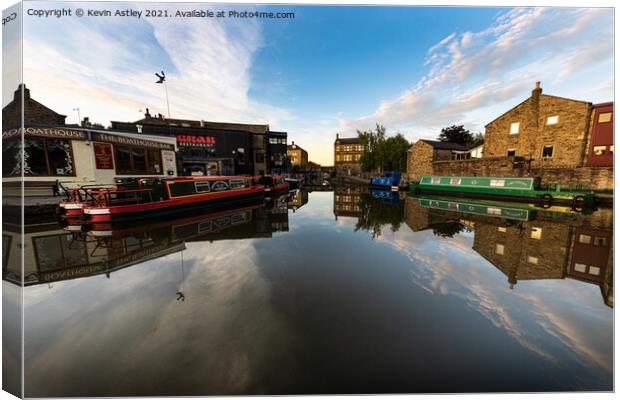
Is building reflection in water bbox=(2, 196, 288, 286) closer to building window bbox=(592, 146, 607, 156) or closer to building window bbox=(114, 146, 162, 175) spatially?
building window bbox=(114, 146, 162, 175)

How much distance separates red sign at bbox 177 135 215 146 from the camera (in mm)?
24684

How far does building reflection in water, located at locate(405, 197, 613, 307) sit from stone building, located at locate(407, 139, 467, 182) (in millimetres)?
16073

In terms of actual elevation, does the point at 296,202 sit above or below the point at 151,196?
below

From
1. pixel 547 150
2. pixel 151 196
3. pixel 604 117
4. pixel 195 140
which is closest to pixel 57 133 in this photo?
pixel 151 196

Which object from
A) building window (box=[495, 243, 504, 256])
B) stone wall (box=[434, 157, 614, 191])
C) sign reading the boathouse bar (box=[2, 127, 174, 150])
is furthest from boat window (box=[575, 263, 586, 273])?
sign reading the boathouse bar (box=[2, 127, 174, 150])

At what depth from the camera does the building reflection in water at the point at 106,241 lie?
13.1 feet

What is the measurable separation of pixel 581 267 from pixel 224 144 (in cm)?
2974

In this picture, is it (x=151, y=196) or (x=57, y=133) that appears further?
(x=57, y=133)

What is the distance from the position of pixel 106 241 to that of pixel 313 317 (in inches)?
271

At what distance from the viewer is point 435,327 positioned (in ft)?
8.63

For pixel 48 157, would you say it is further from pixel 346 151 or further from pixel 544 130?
pixel 346 151

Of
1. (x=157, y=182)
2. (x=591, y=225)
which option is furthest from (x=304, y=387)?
(x=591, y=225)

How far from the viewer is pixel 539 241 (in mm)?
6289

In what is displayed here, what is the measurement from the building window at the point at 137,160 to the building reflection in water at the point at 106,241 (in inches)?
198
